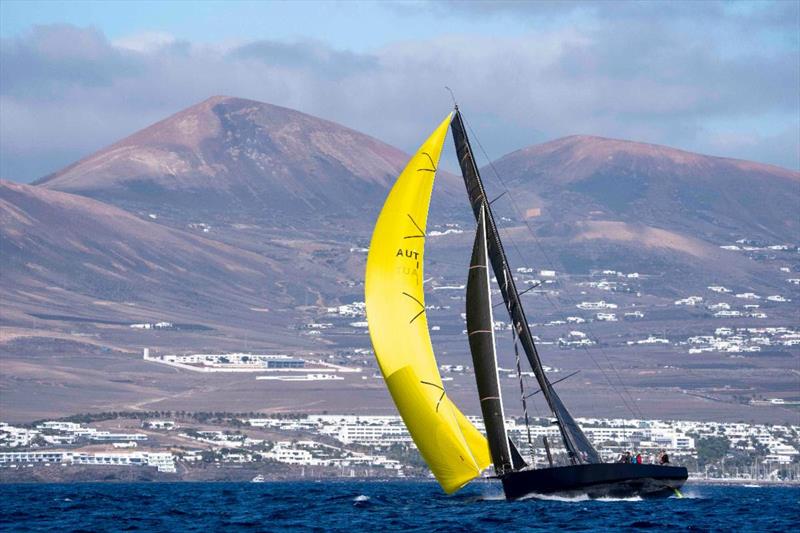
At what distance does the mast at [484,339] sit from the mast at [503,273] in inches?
32.4

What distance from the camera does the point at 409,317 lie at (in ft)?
168

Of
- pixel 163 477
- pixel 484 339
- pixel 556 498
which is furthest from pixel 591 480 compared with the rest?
pixel 163 477

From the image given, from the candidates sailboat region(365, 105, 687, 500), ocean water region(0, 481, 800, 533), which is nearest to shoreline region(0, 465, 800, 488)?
ocean water region(0, 481, 800, 533)

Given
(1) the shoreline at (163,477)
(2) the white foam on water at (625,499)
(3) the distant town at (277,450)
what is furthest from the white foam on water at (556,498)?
(3) the distant town at (277,450)

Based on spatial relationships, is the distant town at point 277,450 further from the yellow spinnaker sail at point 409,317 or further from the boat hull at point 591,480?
the yellow spinnaker sail at point 409,317

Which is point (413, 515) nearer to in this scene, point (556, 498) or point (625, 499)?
point (556, 498)

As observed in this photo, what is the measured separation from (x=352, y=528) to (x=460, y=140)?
1203 centimetres

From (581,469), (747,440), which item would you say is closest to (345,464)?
(747,440)

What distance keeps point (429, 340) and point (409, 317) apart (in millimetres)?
924

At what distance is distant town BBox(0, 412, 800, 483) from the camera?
158 metres

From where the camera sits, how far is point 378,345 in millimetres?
50812

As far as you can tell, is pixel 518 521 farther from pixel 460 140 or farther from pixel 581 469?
pixel 460 140

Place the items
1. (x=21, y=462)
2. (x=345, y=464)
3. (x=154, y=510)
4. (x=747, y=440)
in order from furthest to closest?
1. (x=747, y=440)
2. (x=345, y=464)
3. (x=21, y=462)
4. (x=154, y=510)

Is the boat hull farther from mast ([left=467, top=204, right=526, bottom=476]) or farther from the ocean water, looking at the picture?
mast ([left=467, top=204, right=526, bottom=476])
